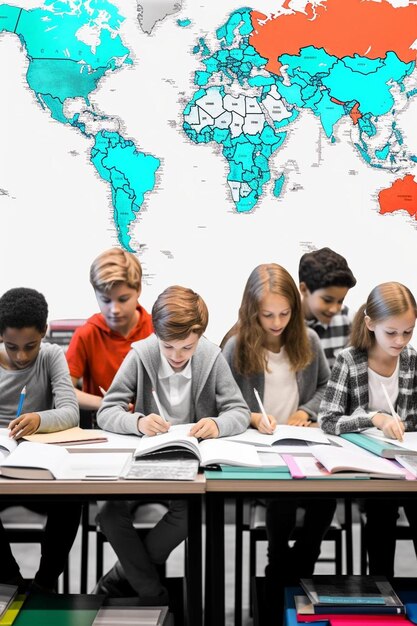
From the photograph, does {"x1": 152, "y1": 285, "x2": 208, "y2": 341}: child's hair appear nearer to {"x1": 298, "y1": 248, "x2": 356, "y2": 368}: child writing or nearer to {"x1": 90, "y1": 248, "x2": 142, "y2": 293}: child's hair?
{"x1": 90, "y1": 248, "x2": 142, "y2": 293}: child's hair

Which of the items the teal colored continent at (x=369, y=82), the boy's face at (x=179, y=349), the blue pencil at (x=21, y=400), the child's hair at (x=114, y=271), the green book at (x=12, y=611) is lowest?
the green book at (x=12, y=611)

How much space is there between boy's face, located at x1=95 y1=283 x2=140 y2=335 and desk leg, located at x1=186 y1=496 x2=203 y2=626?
1110 mm

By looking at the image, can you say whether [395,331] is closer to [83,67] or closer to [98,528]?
[98,528]

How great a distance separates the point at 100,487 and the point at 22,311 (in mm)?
851

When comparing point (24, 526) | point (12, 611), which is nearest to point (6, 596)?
point (12, 611)

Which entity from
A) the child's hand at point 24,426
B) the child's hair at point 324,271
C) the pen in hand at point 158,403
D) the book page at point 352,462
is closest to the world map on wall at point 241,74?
the child's hair at point 324,271

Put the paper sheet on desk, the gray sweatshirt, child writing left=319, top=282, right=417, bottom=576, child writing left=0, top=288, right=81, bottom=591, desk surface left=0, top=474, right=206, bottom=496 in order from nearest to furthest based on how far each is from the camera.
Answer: desk surface left=0, top=474, right=206, bottom=496, the paper sheet on desk, child writing left=0, top=288, right=81, bottom=591, child writing left=319, top=282, right=417, bottom=576, the gray sweatshirt

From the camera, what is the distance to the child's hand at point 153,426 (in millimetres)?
2059

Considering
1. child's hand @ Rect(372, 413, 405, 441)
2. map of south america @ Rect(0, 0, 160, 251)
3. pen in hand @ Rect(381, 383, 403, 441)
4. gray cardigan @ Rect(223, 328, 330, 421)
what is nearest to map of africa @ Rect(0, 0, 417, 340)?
map of south america @ Rect(0, 0, 160, 251)

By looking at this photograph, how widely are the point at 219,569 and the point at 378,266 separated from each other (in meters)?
1.61

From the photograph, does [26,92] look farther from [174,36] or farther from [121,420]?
[121,420]

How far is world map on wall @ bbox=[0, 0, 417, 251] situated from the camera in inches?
110

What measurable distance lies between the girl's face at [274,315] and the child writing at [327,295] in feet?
1.15

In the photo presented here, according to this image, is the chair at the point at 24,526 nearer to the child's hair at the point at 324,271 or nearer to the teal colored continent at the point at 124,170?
the teal colored continent at the point at 124,170
